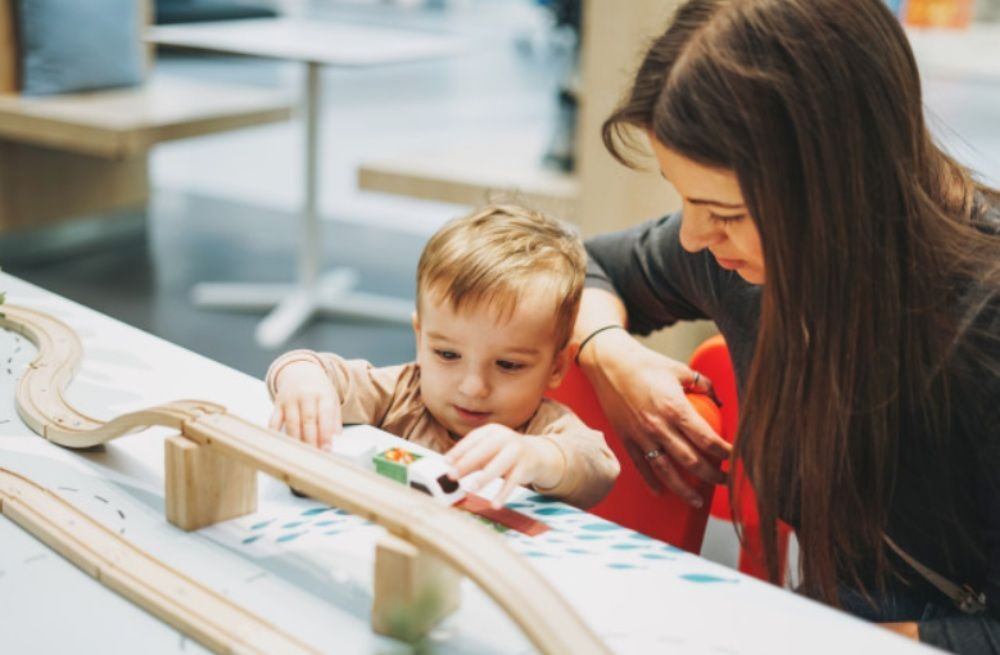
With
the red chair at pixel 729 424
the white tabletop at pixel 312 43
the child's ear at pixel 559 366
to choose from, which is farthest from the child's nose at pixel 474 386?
the white tabletop at pixel 312 43

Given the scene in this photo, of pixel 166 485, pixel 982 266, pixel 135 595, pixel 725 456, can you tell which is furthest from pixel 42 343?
pixel 982 266

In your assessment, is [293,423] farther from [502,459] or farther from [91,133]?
[91,133]

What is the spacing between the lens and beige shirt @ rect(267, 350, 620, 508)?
1.10 metres

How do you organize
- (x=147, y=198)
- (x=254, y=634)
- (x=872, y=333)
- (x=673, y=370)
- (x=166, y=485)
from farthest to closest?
(x=147, y=198), (x=673, y=370), (x=872, y=333), (x=166, y=485), (x=254, y=634)

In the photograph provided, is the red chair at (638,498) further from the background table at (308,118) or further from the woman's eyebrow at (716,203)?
the background table at (308,118)

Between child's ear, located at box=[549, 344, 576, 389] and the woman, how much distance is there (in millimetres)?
269

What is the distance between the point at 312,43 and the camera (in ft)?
13.2

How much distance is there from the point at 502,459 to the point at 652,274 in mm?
630

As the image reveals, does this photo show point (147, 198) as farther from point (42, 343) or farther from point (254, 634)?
point (254, 634)

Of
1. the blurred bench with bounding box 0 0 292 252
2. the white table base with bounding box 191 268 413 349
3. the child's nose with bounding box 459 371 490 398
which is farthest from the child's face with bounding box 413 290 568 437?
the blurred bench with bounding box 0 0 292 252

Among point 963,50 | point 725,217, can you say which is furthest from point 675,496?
point 963,50

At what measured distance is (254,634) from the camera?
2.58 ft

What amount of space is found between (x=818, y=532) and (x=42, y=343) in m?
0.85

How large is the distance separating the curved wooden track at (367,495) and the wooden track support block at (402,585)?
0.04 feet
